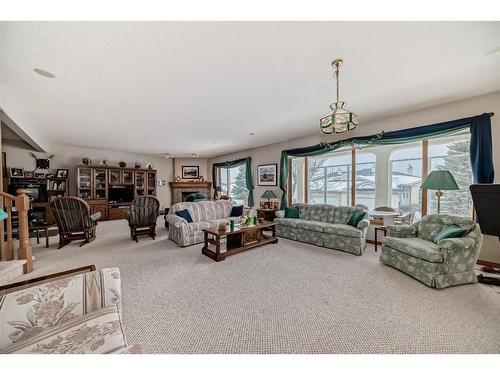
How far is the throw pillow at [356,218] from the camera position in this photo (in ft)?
11.9

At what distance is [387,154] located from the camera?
3920 millimetres

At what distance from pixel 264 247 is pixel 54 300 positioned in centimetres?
304

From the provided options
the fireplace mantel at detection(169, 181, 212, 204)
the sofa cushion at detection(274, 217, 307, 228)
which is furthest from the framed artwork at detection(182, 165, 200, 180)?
the sofa cushion at detection(274, 217, 307, 228)

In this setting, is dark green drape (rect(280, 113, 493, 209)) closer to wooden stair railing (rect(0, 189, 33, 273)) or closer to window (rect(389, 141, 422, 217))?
window (rect(389, 141, 422, 217))

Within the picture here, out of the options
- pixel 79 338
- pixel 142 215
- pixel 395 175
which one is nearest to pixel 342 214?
pixel 395 175

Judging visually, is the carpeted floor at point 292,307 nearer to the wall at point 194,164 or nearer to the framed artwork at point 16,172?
the framed artwork at point 16,172

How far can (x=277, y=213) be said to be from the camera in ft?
15.7

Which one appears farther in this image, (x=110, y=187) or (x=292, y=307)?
(x=110, y=187)

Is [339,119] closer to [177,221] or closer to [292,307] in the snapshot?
[292,307]

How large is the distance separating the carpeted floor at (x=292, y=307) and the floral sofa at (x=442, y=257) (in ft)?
0.38

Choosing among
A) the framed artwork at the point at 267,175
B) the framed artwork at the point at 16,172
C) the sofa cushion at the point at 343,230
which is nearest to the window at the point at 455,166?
the sofa cushion at the point at 343,230

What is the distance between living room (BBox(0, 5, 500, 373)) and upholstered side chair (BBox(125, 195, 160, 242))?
0.24 feet

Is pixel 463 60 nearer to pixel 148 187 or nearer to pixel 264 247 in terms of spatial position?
pixel 264 247

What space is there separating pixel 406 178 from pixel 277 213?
266 centimetres
